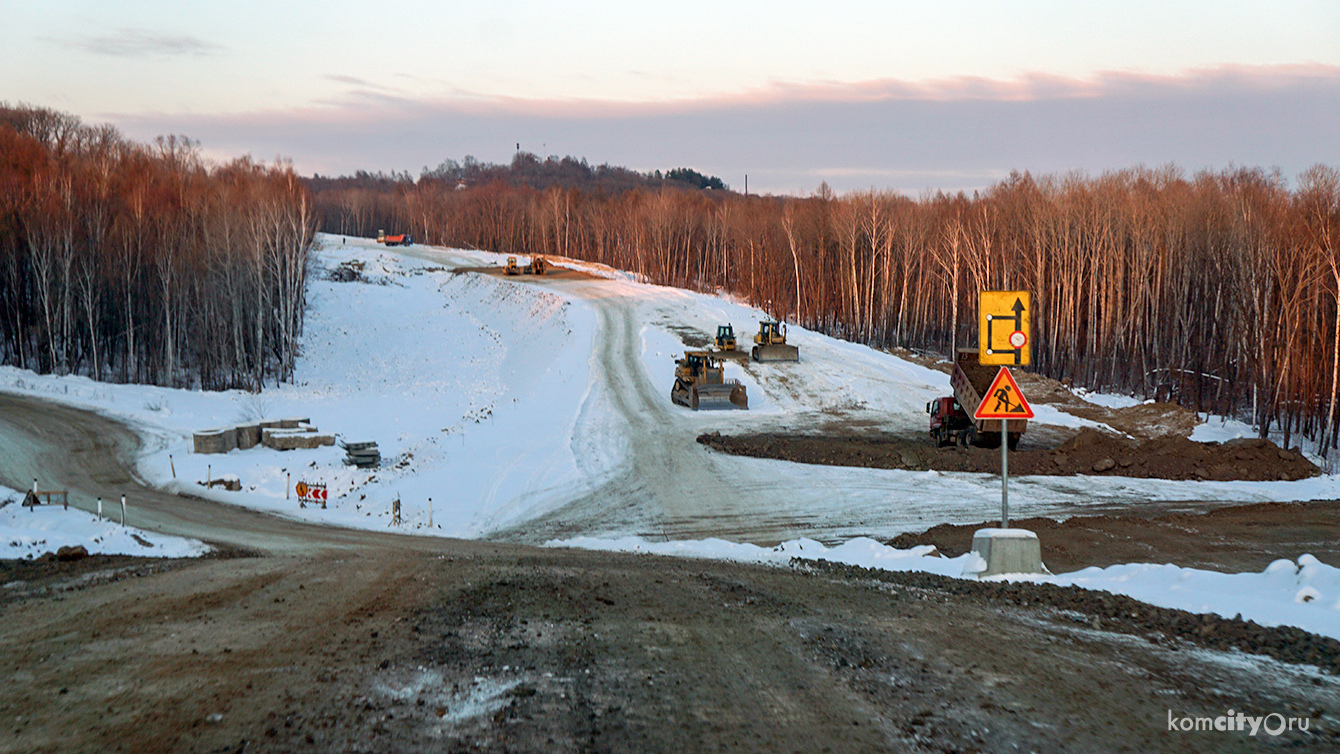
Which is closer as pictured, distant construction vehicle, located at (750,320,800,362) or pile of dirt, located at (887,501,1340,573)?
pile of dirt, located at (887,501,1340,573)

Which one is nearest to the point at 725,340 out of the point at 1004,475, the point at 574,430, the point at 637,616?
the point at 574,430

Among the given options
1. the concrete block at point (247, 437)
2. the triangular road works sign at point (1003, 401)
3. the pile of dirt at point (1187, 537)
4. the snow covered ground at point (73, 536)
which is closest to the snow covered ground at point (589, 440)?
the concrete block at point (247, 437)

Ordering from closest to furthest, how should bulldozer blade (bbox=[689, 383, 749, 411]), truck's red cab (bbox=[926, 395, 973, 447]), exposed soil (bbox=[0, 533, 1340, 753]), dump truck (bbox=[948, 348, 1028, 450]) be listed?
1. exposed soil (bbox=[0, 533, 1340, 753])
2. dump truck (bbox=[948, 348, 1028, 450])
3. truck's red cab (bbox=[926, 395, 973, 447])
4. bulldozer blade (bbox=[689, 383, 749, 411])

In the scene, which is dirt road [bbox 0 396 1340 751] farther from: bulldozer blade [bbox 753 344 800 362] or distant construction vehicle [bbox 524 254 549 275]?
distant construction vehicle [bbox 524 254 549 275]

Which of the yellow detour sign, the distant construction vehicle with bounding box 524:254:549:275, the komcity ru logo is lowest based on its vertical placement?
the komcity ru logo

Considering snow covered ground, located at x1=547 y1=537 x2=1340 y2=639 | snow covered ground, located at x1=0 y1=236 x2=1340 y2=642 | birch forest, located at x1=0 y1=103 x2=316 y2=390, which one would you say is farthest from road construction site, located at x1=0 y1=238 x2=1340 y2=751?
birch forest, located at x1=0 y1=103 x2=316 y2=390

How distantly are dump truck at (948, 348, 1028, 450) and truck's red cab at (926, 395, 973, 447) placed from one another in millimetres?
183

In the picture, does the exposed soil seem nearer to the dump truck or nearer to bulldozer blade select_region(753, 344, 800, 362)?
the dump truck

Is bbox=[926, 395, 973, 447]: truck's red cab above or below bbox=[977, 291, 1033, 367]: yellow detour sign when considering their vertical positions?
below

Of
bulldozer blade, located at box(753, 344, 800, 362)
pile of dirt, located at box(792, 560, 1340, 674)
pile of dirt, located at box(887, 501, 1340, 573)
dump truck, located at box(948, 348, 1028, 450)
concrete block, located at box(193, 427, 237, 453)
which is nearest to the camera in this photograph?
pile of dirt, located at box(792, 560, 1340, 674)

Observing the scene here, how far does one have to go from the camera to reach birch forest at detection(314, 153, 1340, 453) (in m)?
38.9

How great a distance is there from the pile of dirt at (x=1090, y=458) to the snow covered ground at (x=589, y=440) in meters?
0.99

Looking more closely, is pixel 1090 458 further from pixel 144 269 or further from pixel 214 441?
pixel 144 269

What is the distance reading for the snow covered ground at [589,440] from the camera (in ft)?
70.6
